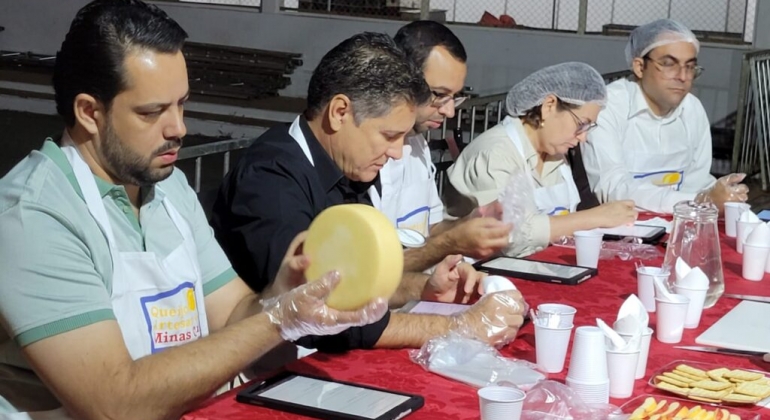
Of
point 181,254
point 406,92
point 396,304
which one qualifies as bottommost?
point 396,304

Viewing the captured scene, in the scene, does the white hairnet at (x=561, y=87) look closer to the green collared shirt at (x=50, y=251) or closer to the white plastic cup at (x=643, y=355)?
the white plastic cup at (x=643, y=355)

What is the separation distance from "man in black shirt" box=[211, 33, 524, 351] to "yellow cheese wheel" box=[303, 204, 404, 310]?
503 mm

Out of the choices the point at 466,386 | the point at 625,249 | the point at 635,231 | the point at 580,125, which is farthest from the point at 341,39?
the point at 466,386

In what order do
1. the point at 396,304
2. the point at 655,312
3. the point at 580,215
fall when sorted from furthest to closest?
the point at 580,215
the point at 396,304
the point at 655,312

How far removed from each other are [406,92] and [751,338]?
3.43ft

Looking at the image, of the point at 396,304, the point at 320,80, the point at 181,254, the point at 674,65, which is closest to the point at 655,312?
the point at 396,304

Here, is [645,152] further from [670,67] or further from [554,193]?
[554,193]

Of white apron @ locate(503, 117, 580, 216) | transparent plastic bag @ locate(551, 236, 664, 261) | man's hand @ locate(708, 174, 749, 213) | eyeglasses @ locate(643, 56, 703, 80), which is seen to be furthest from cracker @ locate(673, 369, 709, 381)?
eyeglasses @ locate(643, 56, 703, 80)

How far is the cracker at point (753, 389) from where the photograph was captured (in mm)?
2094

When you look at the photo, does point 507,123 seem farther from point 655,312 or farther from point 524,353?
point 524,353

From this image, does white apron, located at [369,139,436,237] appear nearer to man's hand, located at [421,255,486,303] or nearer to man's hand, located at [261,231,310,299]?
man's hand, located at [421,255,486,303]

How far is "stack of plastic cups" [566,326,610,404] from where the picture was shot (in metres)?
2.04

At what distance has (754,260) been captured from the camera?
129 inches

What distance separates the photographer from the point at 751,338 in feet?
8.43
